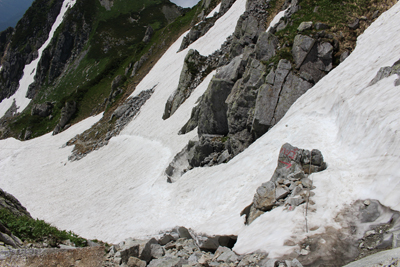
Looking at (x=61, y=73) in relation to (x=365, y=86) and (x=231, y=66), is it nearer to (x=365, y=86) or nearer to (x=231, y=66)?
(x=231, y=66)

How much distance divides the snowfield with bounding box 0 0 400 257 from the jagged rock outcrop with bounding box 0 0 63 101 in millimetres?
93338

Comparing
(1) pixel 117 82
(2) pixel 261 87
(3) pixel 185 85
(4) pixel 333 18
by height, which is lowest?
(2) pixel 261 87

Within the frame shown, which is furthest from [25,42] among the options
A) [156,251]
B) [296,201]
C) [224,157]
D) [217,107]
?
[296,201]

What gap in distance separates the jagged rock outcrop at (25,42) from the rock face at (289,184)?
119 m

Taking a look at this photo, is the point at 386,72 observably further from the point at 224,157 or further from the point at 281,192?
the point at 224,157

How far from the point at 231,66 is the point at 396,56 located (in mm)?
10892

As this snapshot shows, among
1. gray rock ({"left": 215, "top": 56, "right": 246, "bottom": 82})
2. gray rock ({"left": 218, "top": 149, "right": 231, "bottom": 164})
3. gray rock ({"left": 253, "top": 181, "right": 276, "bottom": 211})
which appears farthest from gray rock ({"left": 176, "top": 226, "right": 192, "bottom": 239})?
gray rock ({"left": 215, "top": 56, "right": 246, "bottom": 82})

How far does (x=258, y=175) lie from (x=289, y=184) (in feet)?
9.96

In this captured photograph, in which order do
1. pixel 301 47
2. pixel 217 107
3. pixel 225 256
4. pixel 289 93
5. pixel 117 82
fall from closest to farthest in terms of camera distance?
pixel 225 256 → pixel 289 93 → pixel 301 47 → pixel 217 107 → pixel 117 82

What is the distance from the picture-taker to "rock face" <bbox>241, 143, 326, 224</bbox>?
851cm

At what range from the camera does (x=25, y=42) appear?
11344cm

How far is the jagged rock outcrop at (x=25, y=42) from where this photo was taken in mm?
104938

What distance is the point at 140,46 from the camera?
Answer: 7031 cm

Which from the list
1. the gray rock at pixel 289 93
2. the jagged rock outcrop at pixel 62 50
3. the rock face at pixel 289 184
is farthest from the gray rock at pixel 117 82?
the rock face at pixel 289 184
